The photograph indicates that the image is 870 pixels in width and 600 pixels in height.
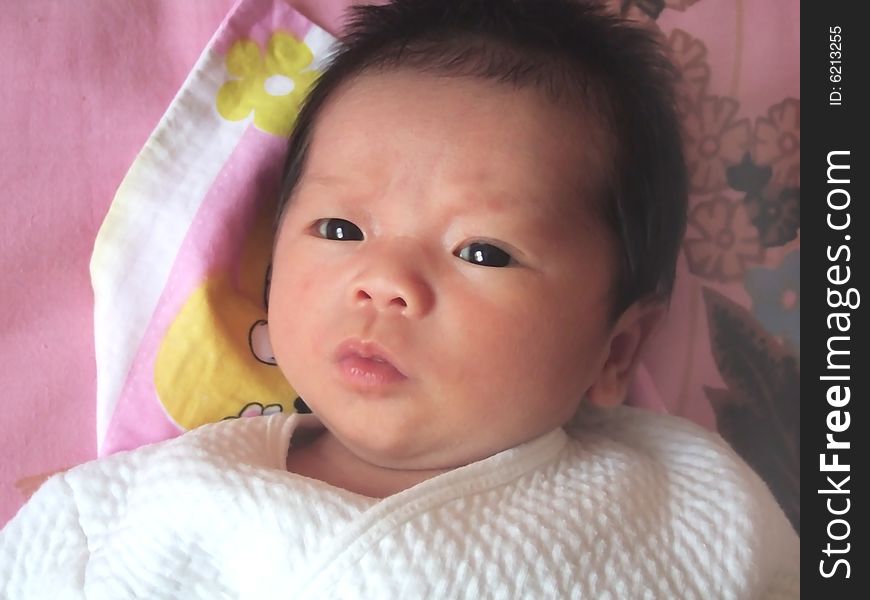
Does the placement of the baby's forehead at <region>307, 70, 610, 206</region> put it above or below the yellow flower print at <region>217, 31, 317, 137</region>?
below

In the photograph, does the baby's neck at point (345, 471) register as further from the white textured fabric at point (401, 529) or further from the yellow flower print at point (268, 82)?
the yellow flower print at point (268, 82)

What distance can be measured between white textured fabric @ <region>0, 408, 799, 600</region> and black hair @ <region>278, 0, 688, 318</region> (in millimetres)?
163

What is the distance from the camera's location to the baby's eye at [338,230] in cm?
70

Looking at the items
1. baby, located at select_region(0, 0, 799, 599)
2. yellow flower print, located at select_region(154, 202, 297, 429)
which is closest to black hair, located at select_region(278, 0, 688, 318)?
baby, located at select_region(0, 0, 799, 599)

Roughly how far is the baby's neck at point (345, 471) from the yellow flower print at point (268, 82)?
30 cm

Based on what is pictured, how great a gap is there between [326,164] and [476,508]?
11.8 inches

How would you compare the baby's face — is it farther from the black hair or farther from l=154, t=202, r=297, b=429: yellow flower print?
l=154, t=202, r=297, b=429: yellow flower print

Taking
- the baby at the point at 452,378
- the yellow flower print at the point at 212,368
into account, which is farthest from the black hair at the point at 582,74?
the yellow flower print at the point at 212,368

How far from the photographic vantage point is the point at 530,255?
67 cm

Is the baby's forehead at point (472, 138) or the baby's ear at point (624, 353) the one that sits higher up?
the baby's forehead at point (472, 138)

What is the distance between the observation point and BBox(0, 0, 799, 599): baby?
0.64 m

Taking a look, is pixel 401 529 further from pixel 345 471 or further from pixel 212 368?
pixel 212 368

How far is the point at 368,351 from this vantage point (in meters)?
0.65
